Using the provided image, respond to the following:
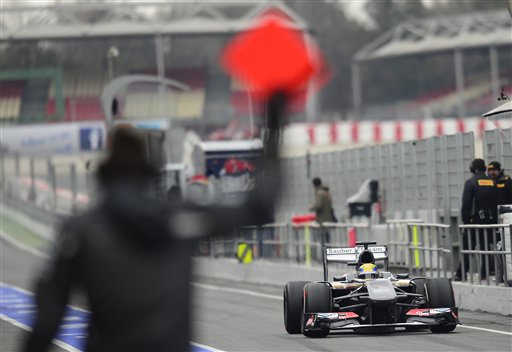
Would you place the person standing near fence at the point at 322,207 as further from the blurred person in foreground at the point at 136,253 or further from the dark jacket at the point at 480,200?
the blurred person in foreground at the point at 136,253

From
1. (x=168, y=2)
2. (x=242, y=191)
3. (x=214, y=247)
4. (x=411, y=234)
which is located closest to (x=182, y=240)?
(x=242, y=191)

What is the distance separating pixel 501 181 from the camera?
18844 millimetres

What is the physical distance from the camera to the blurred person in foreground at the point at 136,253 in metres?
4.48

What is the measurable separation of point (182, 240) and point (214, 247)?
82.1 feet

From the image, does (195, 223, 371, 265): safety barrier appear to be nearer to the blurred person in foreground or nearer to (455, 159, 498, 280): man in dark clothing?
(455, 159, 498, 280): man in dark clothing

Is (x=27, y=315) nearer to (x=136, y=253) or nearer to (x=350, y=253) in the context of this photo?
(x=350, y=253)

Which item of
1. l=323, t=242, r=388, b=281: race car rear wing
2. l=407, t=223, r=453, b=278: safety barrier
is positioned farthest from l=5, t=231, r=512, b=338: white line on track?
l=407, t=223, r=453, b=278: safety barrier

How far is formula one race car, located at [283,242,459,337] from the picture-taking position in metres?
14.1

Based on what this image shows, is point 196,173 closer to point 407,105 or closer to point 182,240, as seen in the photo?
point 182,240

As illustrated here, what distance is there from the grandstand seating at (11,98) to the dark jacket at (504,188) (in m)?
80.5

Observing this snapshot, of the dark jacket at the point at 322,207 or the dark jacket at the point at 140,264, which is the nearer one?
the dark jacket at the point at 140,264

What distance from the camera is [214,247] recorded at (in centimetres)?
2952

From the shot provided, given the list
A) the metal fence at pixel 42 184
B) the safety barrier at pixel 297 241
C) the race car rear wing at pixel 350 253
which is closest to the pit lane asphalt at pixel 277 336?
the race car rear wing at pixel 350 253

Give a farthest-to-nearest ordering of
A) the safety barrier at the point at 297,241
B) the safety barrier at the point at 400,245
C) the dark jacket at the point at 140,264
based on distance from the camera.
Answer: the safety barrier at the point at 297,241
the safety barrier at the point at 400,245
the dark jacket at the point at 140,264
